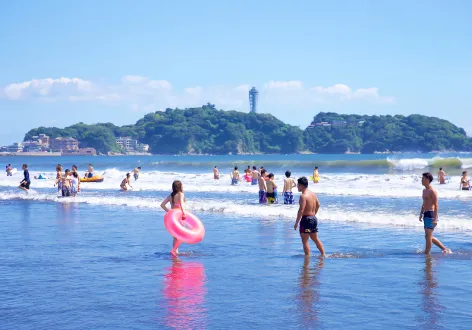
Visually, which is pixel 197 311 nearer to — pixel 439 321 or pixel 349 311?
pixel 349 311

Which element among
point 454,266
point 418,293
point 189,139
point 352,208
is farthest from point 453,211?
point 189,139

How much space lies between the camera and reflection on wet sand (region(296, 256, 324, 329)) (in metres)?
6.61

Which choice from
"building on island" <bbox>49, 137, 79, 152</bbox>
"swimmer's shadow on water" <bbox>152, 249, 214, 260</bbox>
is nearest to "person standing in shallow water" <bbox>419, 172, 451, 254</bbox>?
"swimmer's shadow on water" <bbox>152, 249, 214, 260</bbox>

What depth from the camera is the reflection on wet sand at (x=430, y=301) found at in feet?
21.5

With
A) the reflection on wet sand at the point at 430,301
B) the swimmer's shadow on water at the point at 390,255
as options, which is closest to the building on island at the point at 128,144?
the swimmer's shadow on water at the point at 390,255

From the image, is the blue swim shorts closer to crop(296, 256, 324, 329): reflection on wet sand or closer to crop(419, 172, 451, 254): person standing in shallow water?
crop(419, 172, 451, 254): person standing in shallow water

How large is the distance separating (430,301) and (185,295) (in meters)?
2.95

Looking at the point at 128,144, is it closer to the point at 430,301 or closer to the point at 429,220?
the point at 429,220

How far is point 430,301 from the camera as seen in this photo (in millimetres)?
7383

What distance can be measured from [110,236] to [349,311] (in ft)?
24.1

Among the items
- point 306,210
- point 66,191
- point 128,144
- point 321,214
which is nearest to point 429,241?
point 306,210

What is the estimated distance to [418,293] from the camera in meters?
7.78

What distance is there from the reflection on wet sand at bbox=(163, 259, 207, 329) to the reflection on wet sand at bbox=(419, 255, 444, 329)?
2354 millimetres

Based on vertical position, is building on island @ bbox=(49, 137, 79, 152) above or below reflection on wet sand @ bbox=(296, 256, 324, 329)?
above
